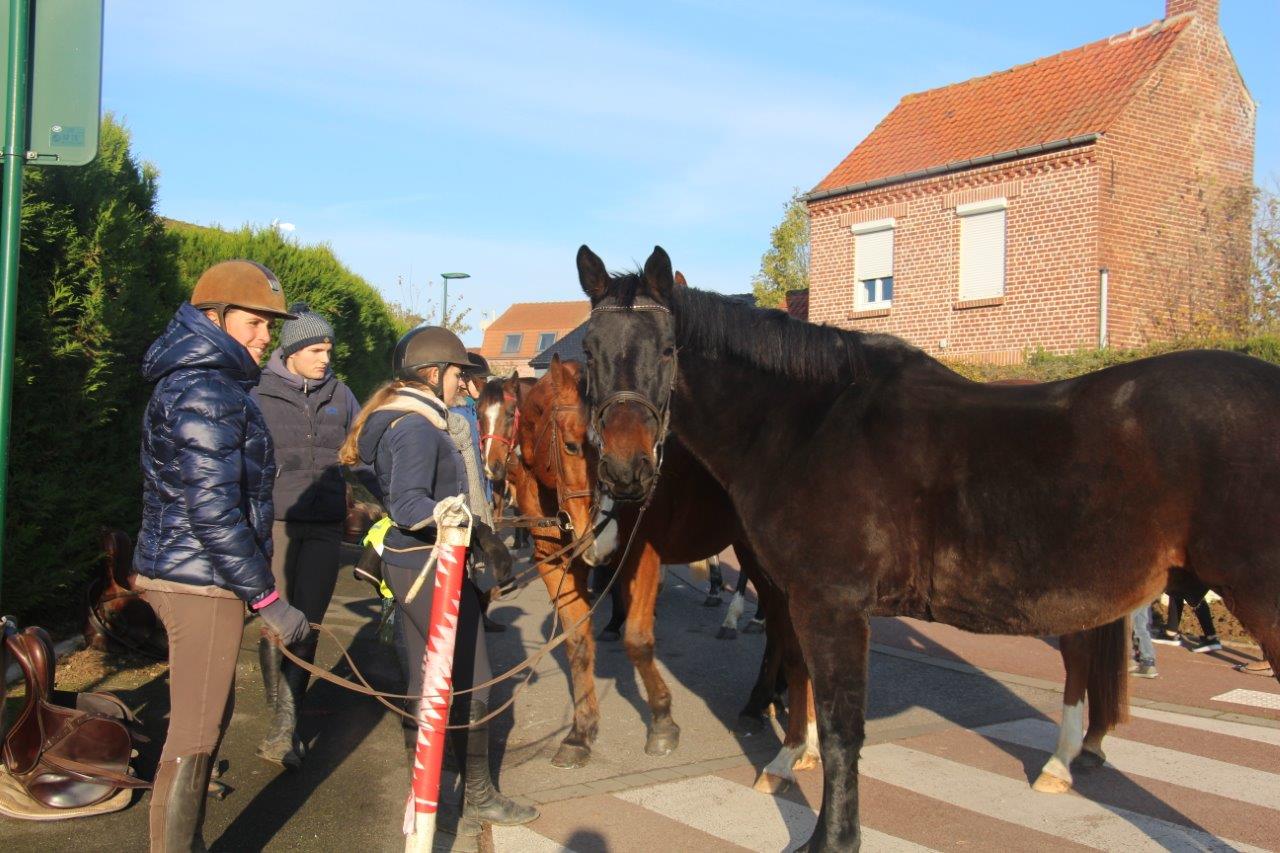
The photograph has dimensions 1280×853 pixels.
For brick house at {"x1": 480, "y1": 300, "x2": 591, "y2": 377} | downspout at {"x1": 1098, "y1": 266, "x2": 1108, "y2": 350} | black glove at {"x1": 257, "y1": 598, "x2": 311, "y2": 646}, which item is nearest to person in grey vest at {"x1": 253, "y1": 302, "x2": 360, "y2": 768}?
black glove at {"x1": 257, "y1": 598, "x2": 311, "y2": 646}

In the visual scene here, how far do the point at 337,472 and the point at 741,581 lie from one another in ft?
14.1

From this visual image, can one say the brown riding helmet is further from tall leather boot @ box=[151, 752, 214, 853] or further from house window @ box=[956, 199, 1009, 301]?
house window @ box=[956, 199, 1009, 301]

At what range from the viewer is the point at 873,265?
2314 centimetres

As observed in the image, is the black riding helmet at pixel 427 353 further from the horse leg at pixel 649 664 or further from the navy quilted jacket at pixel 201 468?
the horse leg at pixel 649 664

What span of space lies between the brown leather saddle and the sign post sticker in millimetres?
1999

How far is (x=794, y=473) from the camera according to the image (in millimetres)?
4184

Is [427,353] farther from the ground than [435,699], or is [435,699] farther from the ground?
[427,353]

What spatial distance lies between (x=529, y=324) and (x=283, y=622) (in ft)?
256

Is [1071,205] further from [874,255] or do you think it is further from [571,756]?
[571,756]

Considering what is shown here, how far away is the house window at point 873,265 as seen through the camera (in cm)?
2281

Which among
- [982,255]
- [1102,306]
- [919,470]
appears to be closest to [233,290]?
[919,470]

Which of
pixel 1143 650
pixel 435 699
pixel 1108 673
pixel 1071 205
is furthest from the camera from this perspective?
pixel 1071 205

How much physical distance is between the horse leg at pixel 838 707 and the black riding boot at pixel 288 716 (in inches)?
106

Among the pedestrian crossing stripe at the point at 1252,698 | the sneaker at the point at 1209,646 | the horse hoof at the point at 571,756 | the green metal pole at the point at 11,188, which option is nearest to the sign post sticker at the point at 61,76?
the green metal pole at the point at 11,188
